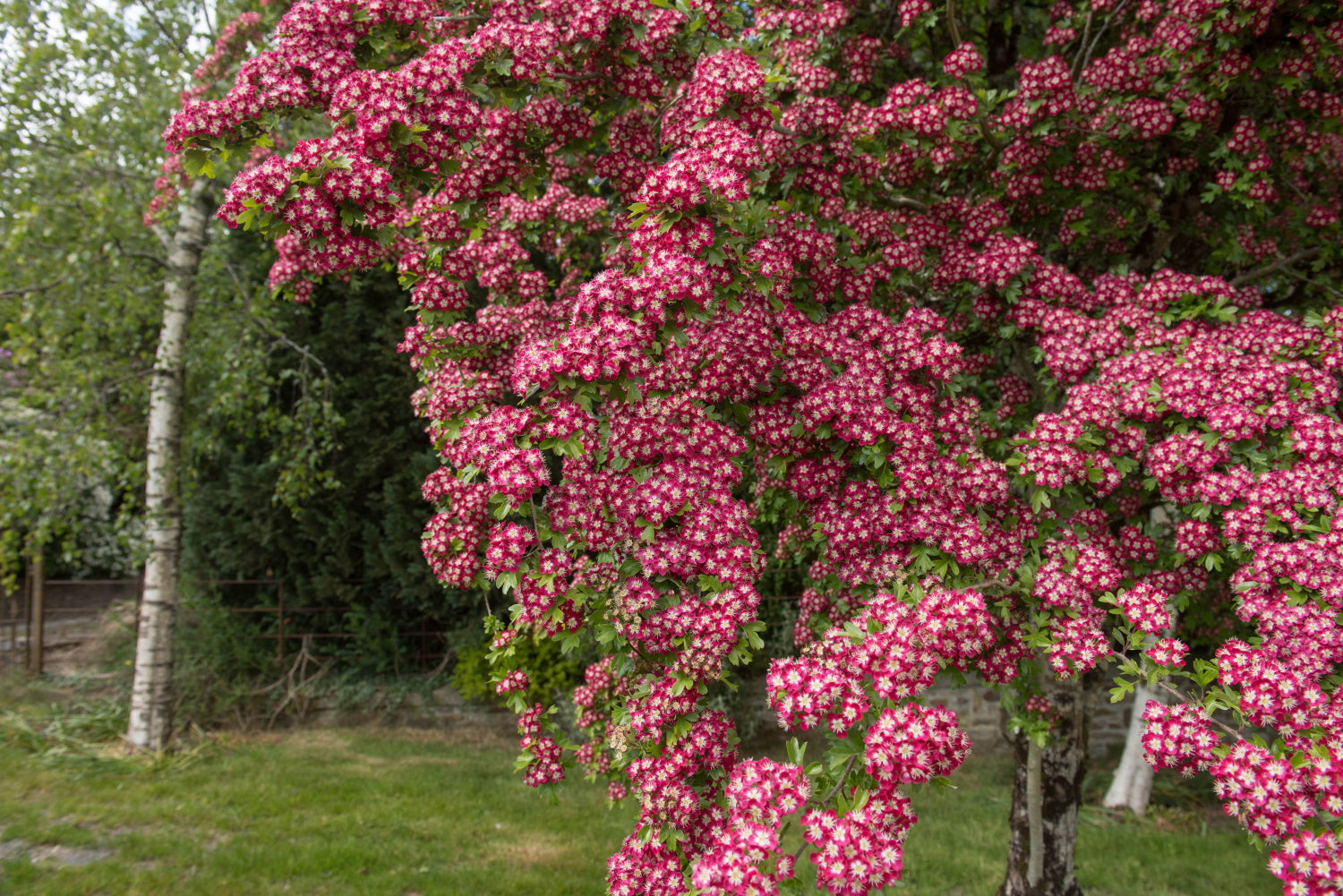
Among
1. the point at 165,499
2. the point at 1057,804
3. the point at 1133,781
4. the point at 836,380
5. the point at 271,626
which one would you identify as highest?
the point at 836,380

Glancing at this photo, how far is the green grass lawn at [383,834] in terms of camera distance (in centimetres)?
564

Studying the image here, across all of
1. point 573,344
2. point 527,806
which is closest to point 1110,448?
point 573,344

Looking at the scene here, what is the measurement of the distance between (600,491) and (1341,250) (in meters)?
4.77

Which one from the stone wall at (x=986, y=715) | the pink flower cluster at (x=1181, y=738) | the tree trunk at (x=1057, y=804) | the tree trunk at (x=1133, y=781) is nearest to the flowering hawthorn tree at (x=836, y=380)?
the pink flower cluster at (x=1181, y=738)

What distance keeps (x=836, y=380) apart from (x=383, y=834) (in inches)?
226

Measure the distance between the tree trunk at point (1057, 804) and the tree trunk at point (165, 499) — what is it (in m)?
7.85

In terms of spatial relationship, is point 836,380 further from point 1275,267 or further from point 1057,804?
point 1057,804

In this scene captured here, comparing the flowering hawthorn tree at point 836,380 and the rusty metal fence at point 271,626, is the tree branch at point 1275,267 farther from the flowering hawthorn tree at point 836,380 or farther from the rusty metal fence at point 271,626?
the rusty metal fence at point 271,626

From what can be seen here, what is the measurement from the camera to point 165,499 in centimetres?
785

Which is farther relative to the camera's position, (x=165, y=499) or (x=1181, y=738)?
(x=165, y=499)

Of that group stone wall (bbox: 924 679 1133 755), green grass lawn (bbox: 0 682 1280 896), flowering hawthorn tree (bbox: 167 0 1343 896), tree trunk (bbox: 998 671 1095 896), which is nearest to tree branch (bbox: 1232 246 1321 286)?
flowering hawthorn tree (bbox: 167 0 1343 896)

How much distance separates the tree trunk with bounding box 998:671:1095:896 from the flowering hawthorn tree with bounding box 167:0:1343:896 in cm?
38

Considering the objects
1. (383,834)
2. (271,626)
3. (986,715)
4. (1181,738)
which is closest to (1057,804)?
(1181,738)

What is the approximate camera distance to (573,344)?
2766 mm
